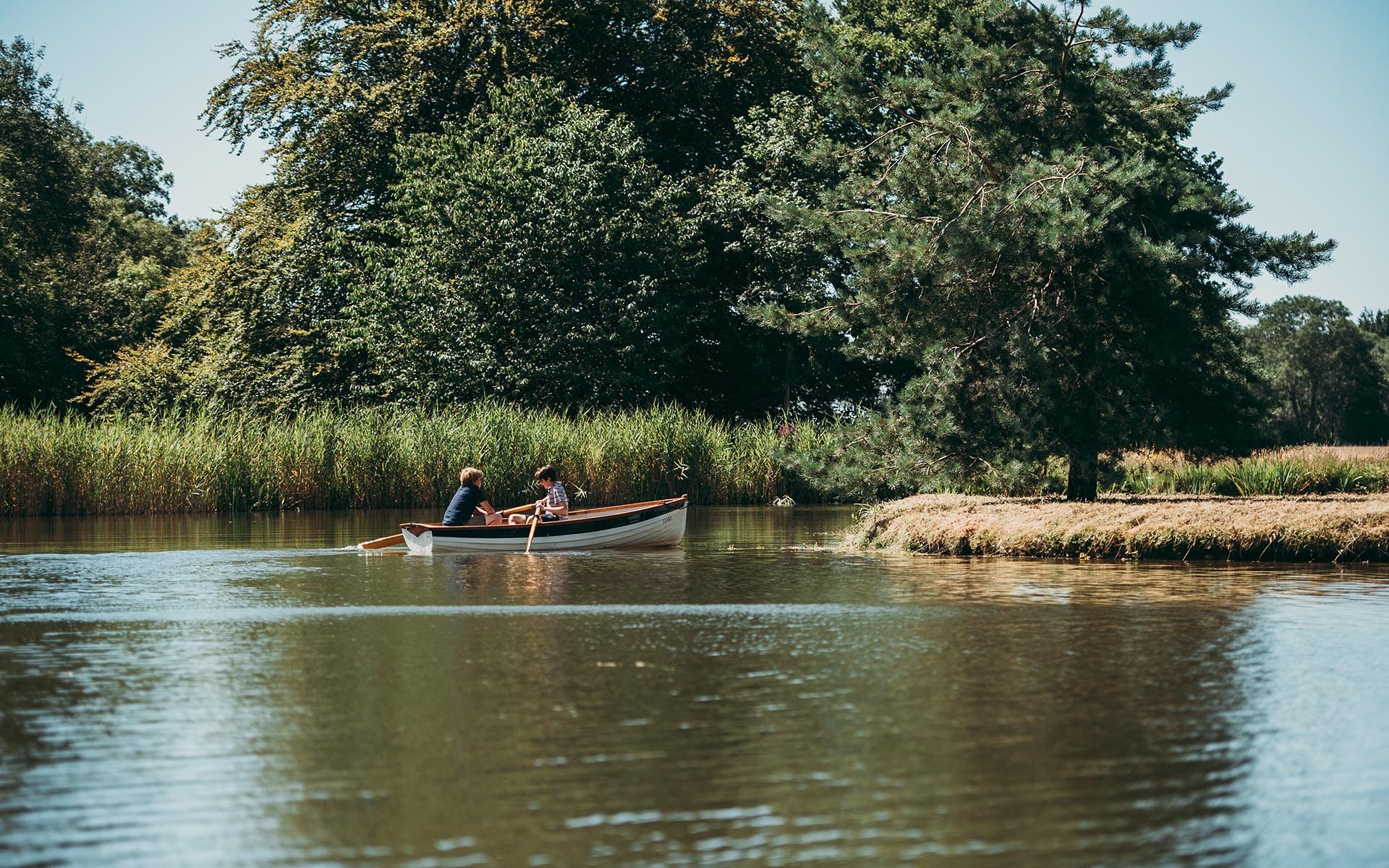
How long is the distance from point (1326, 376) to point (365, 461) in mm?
84819

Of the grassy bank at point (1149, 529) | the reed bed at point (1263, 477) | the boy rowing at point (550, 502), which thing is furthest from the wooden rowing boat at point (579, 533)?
the reed bed at point (1263, 477)

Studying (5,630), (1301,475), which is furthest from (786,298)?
(5,630)

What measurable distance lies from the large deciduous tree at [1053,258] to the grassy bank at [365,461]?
8980 mm

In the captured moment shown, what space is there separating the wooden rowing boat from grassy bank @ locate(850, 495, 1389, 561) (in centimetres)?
292

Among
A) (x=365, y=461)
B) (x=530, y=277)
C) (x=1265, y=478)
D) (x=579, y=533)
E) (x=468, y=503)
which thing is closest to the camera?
(x=579, y=533)

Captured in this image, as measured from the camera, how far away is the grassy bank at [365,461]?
94.8 feet

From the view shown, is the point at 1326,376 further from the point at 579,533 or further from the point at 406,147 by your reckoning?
the point at 579,533

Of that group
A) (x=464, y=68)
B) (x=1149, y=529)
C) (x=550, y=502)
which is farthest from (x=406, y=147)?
(x=1149, y=529)

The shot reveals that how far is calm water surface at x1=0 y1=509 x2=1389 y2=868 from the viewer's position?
5.59 metres

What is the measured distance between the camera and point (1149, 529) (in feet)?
58.2

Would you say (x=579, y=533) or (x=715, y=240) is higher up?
(x=715, y=240)

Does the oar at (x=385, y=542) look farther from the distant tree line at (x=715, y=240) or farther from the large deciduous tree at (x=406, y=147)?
the large deciduous tree at (x=406, y=147)

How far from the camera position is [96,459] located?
29.0 meters

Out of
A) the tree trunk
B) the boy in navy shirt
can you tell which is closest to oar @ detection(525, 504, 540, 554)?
the boy in navy shirt
